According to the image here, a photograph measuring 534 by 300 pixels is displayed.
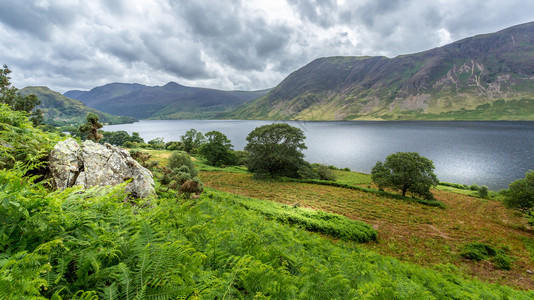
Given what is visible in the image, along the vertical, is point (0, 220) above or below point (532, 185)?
above

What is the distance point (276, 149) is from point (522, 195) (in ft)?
97.9

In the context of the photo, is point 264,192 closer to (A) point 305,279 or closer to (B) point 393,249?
(B) point 393,249

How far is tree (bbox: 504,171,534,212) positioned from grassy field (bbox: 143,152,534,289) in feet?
4.33

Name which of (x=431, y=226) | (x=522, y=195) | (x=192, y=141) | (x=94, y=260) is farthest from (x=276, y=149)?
(x=192, y=141)

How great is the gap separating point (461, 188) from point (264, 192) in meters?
43.9

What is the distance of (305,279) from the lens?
334 centimetres

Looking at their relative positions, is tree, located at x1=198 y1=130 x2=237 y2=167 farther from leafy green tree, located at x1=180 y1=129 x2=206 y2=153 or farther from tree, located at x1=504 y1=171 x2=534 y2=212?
tree, located at x1=504 y1=171 x2=534 y2=212

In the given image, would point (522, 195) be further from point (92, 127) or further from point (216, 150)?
point (216, 150)

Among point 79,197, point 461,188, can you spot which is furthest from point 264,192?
point 461,188

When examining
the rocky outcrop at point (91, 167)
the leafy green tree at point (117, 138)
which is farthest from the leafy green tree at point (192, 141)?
the rocky outcrop at point (91, 167)

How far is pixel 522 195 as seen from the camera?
831 inches

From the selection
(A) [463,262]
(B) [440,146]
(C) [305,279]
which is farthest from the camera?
(B) [440,146]

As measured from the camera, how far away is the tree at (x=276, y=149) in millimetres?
34156

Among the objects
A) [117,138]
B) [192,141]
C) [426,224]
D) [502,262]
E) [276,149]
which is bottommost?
[426,224]
